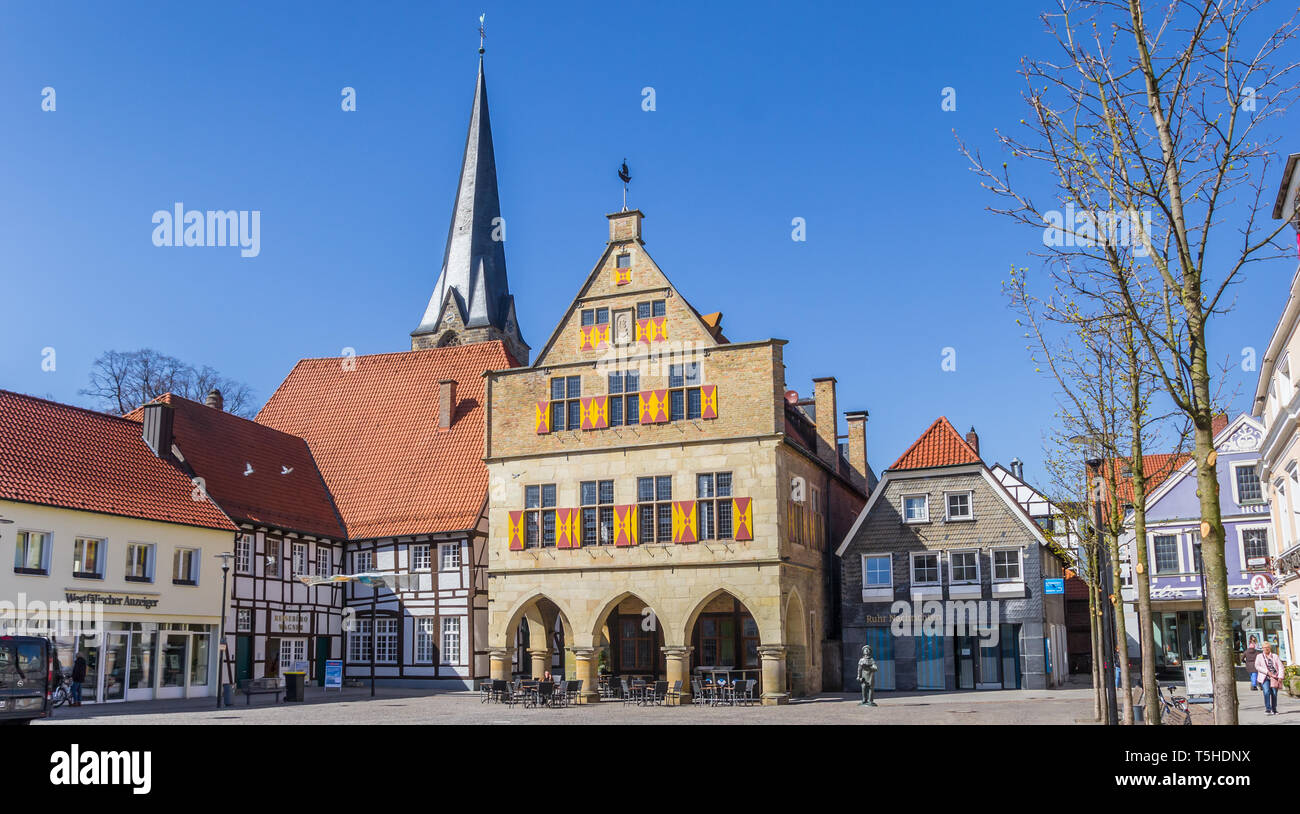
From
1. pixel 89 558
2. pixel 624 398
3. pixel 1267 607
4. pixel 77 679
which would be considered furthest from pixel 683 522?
pixel 1267 607

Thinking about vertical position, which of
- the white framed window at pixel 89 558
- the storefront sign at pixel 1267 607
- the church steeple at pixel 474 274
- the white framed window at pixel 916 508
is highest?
the church steeple at pixel 474 274

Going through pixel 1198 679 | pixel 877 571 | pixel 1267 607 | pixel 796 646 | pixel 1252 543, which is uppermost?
pixel 1252 543

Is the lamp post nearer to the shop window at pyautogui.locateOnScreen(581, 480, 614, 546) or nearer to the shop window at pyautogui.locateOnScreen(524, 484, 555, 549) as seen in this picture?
the shop window at pyautogui.locateOnScreen(524, 484, 555, 549)

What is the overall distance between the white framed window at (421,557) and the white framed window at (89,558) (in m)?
11.0

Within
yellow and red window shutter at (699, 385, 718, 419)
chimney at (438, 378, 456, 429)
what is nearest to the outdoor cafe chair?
yellow and red window shutter at (699, 385, 718, 419)

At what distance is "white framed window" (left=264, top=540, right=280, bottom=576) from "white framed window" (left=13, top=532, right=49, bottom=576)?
27.6 feet

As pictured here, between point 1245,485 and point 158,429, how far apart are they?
38.1 meters

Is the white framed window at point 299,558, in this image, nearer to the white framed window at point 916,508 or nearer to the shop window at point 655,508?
the shop window at point 655,508

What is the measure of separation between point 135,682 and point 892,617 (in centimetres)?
2238

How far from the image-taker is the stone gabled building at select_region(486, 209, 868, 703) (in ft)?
100

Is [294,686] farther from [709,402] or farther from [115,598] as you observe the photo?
[709,402]

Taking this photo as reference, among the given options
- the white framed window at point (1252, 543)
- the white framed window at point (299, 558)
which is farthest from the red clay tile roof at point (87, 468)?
the white framed window at point (1252, 543)

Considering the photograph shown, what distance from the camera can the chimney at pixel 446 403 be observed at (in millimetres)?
43469

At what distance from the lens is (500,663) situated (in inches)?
1281
